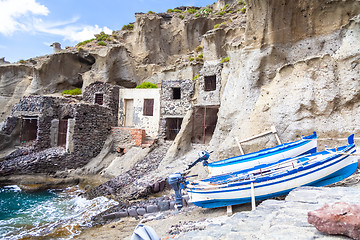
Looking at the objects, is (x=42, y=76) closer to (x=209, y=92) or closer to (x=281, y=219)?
(x=209, y=92)

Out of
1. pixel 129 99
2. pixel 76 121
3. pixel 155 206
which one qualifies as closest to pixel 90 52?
pixel 129 99

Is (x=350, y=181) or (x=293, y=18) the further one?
(x=293, y=18)

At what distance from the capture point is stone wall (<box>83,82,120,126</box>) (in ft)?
71.2

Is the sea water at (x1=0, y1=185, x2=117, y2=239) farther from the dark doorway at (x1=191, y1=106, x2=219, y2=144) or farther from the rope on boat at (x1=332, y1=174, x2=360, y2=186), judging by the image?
the rope on boat at (x1=332, y1=174, x2=360, y2=186)

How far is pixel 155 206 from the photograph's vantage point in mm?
10328

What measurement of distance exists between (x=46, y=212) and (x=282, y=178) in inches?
465

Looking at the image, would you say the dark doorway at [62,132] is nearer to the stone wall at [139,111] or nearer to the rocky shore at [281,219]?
the stone wall at [139,111]

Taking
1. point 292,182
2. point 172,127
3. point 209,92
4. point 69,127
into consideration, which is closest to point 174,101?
point 172,127

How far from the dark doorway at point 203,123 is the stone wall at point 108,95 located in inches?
339

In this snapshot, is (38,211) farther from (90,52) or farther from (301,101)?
(90,52)

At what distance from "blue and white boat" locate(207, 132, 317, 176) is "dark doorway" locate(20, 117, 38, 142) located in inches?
732

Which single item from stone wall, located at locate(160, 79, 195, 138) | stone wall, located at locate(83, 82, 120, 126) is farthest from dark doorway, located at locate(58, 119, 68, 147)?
stone wall, located at locate(160, 79, 195, 138)

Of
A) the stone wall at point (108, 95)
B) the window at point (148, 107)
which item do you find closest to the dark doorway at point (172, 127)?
the window at point (148, 107)

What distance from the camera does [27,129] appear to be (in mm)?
21172
